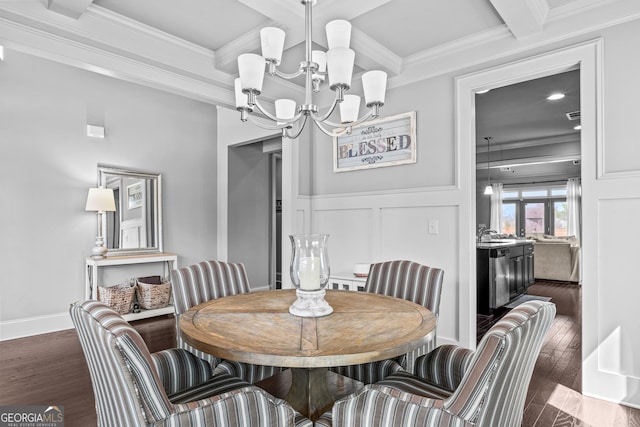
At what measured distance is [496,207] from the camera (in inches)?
438

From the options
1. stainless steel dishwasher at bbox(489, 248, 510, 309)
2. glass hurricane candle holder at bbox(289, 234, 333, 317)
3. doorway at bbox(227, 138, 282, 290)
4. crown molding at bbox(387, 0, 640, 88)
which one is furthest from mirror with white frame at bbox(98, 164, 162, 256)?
stainless steel dishwasher at bbox(489, 248, 510, 309)

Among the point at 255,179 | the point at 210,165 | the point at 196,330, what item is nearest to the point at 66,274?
the point at 210,165

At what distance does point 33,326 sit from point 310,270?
3.63 meters

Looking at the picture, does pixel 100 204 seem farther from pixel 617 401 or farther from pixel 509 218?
pixel 509 218

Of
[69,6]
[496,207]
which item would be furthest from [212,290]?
[496,207]

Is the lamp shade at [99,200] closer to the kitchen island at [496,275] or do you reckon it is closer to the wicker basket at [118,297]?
the wicker basket at [118,297]

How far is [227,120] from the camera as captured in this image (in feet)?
17.3

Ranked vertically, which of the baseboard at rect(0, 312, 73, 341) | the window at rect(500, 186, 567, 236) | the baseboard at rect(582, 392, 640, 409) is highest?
the window at rect(500, 186, 567, 236)

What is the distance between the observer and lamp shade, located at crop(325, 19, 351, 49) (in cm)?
183

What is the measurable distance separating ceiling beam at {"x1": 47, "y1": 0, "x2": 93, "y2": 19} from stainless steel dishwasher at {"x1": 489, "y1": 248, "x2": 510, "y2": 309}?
4.56m

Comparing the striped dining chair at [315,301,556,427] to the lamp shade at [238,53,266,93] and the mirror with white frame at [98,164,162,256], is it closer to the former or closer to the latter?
the lamp shade at [238,53,266,93]

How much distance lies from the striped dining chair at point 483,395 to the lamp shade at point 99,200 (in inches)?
144

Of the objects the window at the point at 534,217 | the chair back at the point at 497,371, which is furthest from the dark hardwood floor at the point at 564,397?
the window at the point at 534,217

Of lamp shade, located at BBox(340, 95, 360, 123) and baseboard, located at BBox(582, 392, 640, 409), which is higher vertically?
lamp shade, located at BBox(340, 95, 360, 123)
